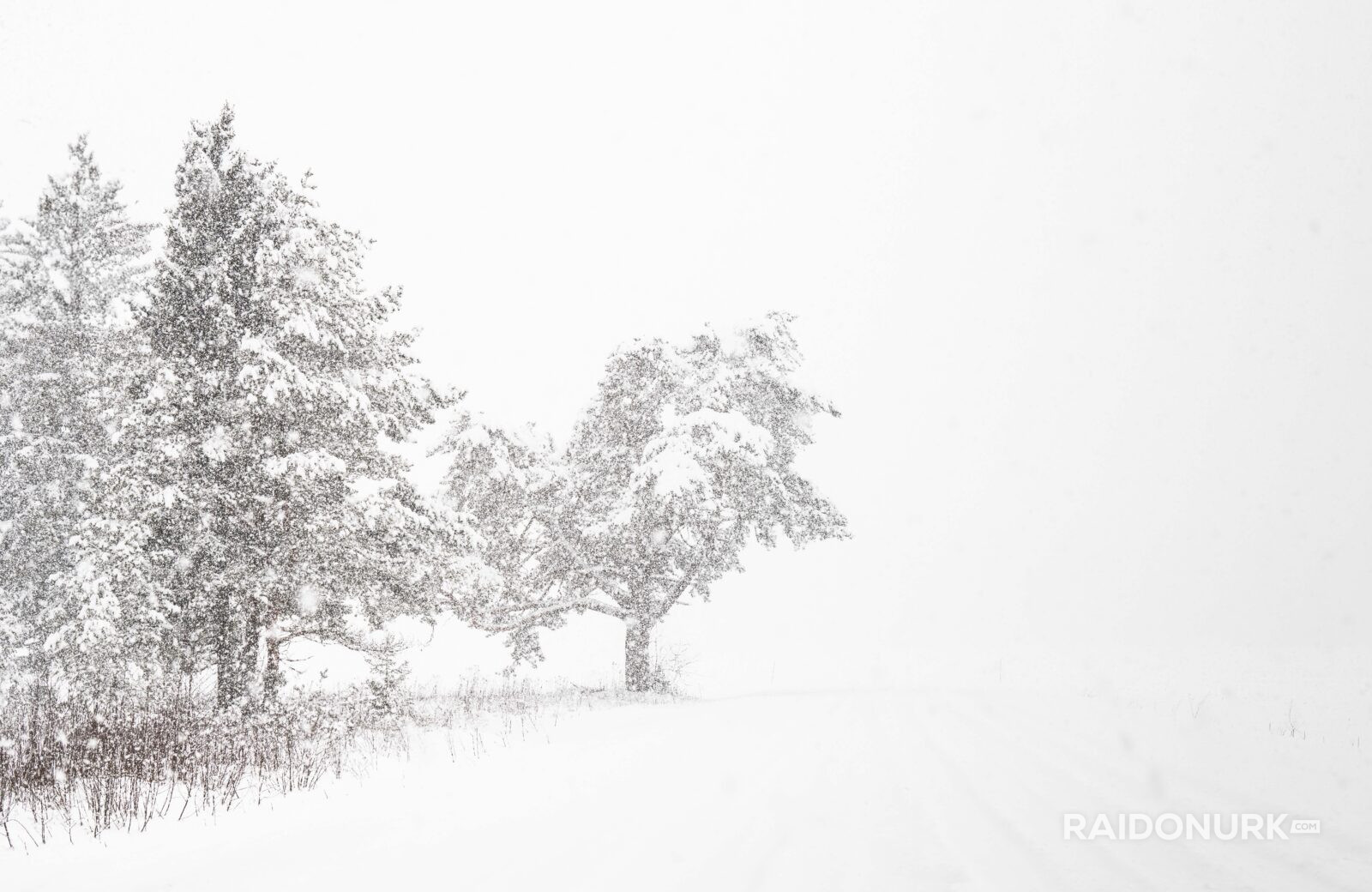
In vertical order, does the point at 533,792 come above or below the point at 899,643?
above

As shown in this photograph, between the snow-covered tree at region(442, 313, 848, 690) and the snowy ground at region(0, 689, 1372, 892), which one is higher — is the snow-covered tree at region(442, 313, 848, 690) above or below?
above

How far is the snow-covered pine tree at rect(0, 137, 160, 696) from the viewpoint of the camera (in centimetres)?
1170

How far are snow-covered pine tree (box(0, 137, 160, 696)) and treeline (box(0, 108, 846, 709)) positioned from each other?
0.16 ft

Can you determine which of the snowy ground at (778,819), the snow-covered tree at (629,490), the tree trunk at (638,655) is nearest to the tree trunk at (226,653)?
the snowy ground at (778,819)

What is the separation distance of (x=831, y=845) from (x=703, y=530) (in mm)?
10271

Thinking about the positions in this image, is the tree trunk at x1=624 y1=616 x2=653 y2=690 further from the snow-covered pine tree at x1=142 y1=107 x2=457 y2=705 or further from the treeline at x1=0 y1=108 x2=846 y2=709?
the snow-covered pine tree at x1=142 y1=107 x2=457 y2=705

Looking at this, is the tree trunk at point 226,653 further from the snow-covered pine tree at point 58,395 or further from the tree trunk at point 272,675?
the snow-covered pine tree at point 58,395

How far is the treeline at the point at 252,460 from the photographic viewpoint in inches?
385

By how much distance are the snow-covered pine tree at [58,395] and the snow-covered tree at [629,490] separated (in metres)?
6.32

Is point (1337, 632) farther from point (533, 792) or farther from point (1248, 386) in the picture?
point (1248, 386)

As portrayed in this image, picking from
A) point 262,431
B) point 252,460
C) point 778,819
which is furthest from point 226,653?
point 778,819

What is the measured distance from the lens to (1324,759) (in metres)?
8.25

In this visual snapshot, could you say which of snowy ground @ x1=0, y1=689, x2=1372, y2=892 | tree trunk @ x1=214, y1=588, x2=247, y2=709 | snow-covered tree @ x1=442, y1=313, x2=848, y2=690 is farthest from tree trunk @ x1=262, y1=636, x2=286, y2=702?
snow-covered tree @ x1=442, y1=313, x2=848, y2=690

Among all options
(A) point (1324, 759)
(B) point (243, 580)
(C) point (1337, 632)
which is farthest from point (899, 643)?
(B) point (243, 580)
